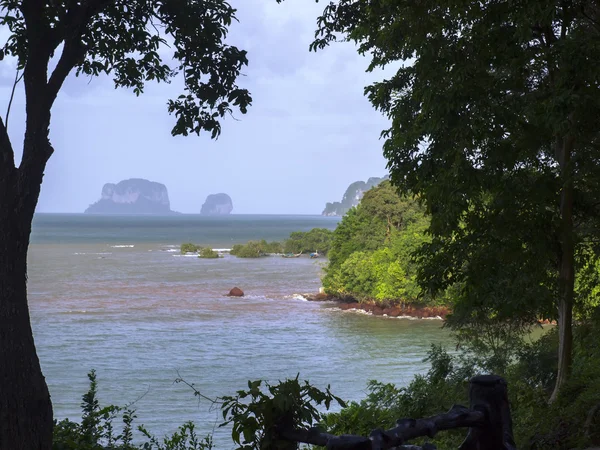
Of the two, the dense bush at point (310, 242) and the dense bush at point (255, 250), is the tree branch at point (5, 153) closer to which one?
the dense bush at point (310, 242)

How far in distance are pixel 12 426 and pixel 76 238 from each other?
12639 centimetres

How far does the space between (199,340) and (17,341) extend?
29574mm

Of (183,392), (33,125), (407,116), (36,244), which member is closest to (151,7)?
(33,125)

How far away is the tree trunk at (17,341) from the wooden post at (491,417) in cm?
409

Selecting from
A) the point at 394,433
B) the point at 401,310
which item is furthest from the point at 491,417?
the point at 401,310

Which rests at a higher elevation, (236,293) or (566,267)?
(566,267)

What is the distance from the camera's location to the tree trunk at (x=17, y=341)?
5.35 meters

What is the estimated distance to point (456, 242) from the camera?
8.59m

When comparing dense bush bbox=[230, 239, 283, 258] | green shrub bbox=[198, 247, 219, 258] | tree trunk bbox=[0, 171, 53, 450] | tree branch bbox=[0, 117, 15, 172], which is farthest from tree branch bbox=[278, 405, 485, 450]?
green shrub bbox=[198, 247, 219, 258]

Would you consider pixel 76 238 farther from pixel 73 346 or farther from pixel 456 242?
pixel 456 242

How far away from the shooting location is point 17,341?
5480mm

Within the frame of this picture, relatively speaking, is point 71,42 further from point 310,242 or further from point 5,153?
point 310,242

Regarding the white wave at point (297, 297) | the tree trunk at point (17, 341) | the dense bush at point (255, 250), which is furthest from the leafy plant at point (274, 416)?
the dense bush at point (255, 250)

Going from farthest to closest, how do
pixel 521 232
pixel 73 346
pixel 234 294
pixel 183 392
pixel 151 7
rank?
pixel 234 294 → pixel 73 346 → pixel 183 392 → pixel 521 232 → pixel 151 7
